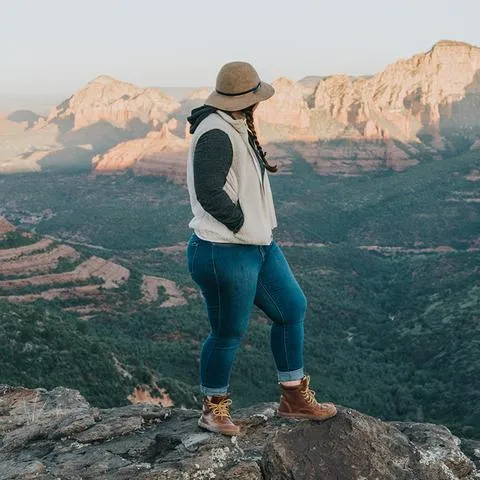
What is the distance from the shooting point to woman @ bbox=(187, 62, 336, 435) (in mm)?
4941

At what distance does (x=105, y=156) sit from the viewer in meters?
138

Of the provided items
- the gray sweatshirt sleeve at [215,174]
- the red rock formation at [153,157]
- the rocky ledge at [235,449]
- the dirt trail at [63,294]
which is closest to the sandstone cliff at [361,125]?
the red rock formation at [153,157]

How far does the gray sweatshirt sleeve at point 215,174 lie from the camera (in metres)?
4.87

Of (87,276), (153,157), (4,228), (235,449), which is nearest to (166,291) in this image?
(87,276)

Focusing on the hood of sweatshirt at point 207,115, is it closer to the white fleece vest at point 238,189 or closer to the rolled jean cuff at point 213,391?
the white fleece vest at point 238,189

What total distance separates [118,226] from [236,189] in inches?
3593

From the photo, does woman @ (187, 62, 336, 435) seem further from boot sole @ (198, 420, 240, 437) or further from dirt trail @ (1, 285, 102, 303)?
dirt trail @ (1, 285, 102, 303)

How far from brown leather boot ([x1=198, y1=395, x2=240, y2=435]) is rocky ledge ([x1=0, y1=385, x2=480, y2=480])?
6cm

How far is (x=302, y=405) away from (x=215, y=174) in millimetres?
2167

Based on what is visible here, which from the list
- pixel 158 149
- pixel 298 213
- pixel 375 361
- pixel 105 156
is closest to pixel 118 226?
pixel 298 213

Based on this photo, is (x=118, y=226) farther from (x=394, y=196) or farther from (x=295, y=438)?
(x=295, y=438)

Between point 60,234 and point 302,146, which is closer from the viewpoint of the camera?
point 60,234

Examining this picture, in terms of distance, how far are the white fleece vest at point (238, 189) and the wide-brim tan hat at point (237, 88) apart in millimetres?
104

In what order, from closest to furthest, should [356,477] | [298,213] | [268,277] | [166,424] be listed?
[356,477] → [268,277] → [166,424] → [298,213]
